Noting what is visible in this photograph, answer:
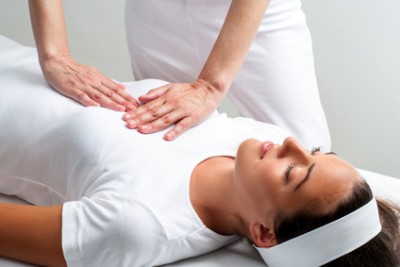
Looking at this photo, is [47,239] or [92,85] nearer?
[47,239]

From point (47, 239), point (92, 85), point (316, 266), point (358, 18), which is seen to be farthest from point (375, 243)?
point (358, 18)

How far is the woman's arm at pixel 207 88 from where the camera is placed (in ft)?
5.69

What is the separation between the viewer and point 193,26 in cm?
212

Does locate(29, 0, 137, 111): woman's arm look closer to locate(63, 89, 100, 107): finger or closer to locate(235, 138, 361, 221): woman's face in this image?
locate(63, 89, 100, 107): finger

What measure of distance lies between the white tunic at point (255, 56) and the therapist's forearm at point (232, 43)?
0.14m

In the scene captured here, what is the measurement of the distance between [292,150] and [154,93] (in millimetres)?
458

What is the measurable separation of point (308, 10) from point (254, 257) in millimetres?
1935

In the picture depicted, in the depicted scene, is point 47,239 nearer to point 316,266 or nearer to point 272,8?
point 316,266

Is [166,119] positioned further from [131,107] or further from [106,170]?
[106,170]

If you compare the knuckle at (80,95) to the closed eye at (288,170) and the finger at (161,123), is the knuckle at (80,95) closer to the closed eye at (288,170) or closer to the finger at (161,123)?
the finger at (161,123)

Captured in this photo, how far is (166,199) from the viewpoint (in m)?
1.53

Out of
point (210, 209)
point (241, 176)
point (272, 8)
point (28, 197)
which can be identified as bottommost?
point (28, 197)

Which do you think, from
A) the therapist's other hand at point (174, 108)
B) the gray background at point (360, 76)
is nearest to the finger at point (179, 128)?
the therapist's other hand at point (174, 108)

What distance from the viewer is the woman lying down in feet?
4.75
